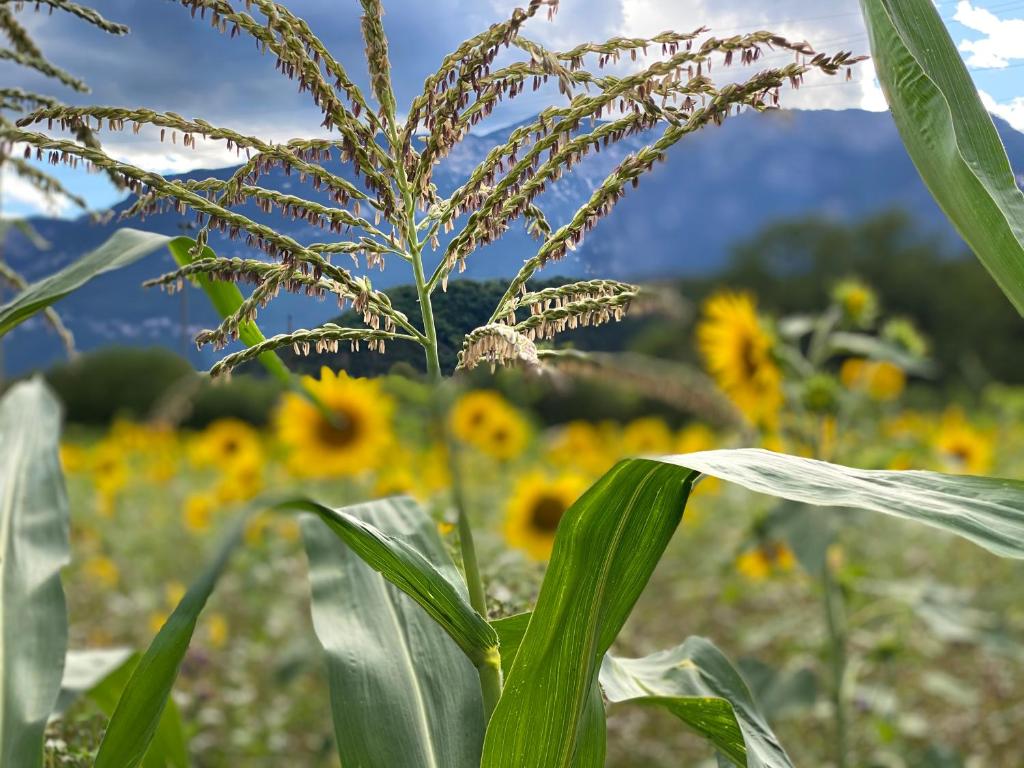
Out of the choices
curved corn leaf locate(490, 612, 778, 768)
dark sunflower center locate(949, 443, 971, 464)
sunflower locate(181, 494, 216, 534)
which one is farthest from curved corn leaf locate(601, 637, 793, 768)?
sunflower locate(181, 494, 216, 534)

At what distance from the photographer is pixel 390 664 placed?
58cm

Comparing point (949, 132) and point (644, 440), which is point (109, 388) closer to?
point (644, 440)

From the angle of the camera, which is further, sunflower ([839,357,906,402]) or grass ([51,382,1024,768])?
sunflower ([839,357,906,402])

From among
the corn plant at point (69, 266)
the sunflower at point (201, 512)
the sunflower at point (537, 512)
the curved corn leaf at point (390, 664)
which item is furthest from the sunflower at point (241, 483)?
the curved corn leaf at point (390, 664)

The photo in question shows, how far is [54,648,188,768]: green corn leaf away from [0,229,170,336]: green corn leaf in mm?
277

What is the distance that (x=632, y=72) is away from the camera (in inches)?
18.4

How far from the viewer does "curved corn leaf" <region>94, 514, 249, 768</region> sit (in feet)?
1.38

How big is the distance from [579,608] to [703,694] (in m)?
0.21

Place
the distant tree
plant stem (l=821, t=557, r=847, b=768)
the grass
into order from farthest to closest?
the distant tree
the grass
plant stem (l=821, t=557, r=847, b=768)

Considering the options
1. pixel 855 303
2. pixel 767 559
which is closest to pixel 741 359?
pixel 855 303

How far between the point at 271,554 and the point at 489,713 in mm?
2030

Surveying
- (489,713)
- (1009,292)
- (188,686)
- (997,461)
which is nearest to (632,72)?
(1009,292)

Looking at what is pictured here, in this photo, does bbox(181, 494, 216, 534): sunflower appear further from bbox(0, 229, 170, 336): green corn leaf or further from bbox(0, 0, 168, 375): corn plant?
bbox(0, 229, 170, 336): green corn leaf

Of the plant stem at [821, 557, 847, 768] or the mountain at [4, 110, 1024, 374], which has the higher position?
the mountain at [4, 110, 1024, 374]
